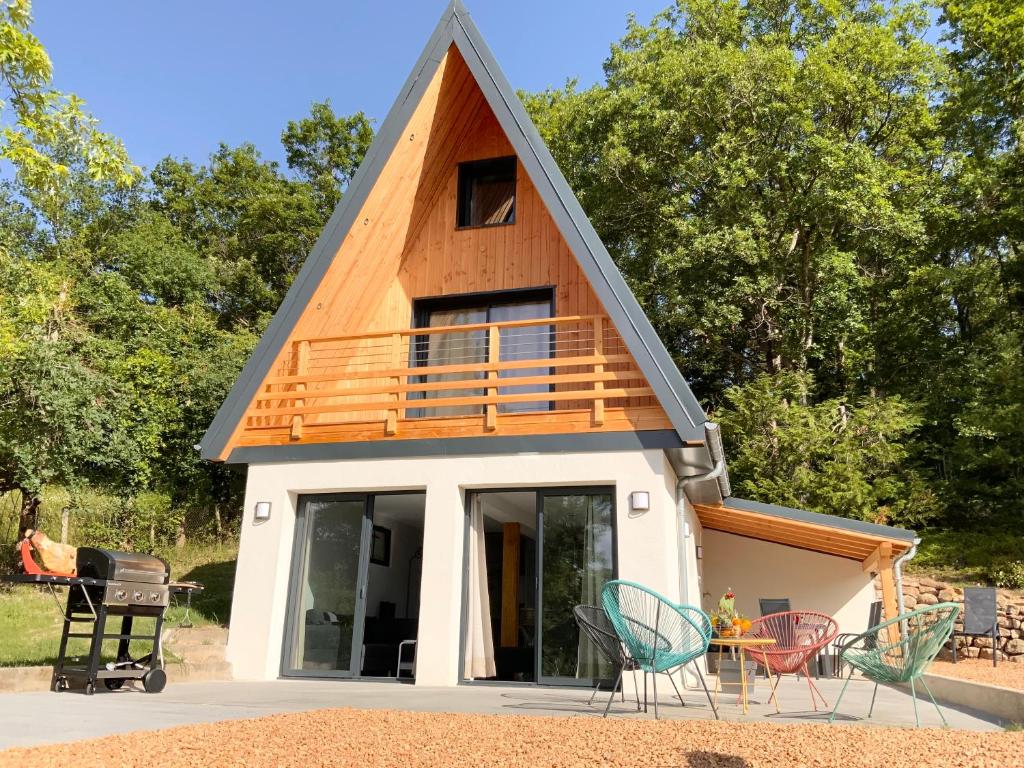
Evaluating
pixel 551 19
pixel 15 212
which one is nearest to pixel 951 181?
pixel 551 19

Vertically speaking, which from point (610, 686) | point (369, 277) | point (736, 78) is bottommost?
point (610, 686)

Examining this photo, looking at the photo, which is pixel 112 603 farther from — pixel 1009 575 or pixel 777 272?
pixel 777 272

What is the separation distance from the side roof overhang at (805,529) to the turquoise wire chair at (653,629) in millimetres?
5427

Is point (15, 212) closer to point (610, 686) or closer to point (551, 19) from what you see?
point (551, 19)

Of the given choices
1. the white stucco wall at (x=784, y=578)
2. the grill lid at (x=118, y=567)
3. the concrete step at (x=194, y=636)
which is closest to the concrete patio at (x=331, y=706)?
the grill lid at (x=118, y=567)

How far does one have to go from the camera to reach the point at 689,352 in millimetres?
21859

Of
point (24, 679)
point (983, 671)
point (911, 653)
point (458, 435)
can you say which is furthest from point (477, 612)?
point (983, 671)

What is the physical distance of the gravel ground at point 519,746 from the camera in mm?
3443

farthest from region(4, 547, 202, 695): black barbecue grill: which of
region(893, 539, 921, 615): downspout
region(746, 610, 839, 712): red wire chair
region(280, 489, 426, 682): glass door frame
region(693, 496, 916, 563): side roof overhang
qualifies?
region(893, 539, 921, 615): downspout

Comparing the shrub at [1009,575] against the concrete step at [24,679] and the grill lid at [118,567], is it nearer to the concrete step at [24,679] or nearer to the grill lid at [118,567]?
the grill lid at [118,567]

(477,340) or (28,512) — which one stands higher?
(477,340)

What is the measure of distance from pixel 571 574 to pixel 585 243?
11.8ft

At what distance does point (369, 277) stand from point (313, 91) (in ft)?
66.5

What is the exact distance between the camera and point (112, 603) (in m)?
6.31
